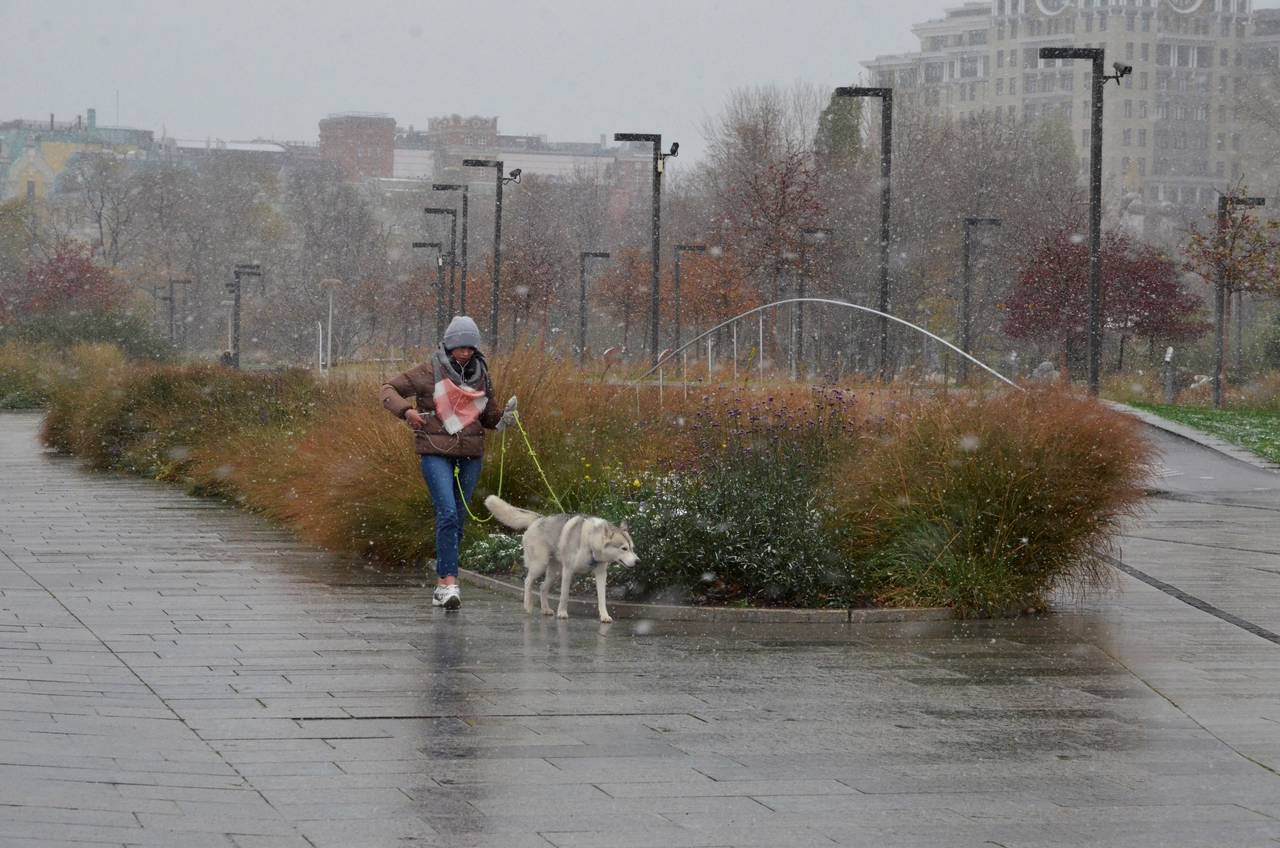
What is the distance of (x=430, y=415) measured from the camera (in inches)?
447

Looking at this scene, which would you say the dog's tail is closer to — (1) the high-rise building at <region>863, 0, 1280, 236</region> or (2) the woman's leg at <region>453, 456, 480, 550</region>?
(2) the woman's leg at <region>453, 456, 480, 550</region>

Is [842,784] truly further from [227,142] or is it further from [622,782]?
[227,142]

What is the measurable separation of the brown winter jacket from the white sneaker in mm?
860

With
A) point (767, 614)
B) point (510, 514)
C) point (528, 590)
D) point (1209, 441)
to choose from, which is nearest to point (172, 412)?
point (510, 514)

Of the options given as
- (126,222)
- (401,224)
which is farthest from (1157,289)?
(401,224)

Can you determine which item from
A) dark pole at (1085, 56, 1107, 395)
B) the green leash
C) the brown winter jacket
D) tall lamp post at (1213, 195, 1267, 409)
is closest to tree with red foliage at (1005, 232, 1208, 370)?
tall lamp post at (1213, 195, 1267, 409)

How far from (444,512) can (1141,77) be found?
540ft

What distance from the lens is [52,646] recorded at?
30.2 feet

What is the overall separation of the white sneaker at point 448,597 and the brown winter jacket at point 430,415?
2.82ft

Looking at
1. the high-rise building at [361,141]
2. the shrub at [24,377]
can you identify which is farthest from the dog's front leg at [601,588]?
the high-rise building at [361,141]

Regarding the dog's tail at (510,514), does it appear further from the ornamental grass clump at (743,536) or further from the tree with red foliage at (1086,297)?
the tree with red foliage at (1086,297)

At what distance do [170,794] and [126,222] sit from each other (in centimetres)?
9534

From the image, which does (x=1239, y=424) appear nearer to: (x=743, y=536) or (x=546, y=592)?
(x=743, y=536)

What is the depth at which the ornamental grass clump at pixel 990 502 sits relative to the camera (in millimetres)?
10680
